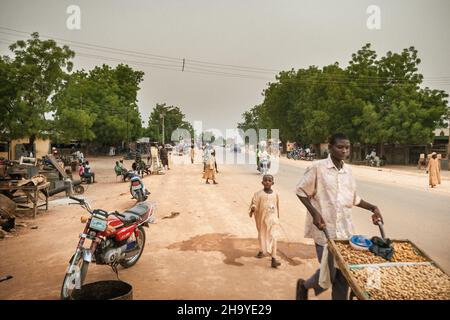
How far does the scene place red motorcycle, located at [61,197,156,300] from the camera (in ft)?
14.9

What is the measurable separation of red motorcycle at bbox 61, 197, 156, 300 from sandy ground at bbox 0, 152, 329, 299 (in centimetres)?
34

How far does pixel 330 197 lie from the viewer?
3.89 metres

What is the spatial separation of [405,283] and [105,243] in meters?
3.81

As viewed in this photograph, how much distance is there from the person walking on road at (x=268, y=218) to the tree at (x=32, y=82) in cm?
1805

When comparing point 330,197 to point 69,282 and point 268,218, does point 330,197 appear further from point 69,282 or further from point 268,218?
point 69,282

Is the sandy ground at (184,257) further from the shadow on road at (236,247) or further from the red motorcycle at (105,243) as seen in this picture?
the red motorcycle at (105,243)

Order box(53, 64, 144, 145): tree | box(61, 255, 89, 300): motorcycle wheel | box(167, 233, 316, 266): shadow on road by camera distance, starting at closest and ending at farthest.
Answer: box(61, 255, 89, 300): motorcycle wheel < box(167, 233, 316, 266): shadow on road < box(53, 64, 144, 145): tree

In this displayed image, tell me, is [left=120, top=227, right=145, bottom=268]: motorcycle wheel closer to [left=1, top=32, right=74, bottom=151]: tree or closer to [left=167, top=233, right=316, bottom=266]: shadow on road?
[left=167, top=233, right=316, bottom=266]: shadow on road

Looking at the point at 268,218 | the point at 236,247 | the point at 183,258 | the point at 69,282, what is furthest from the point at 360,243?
the point at 236,247

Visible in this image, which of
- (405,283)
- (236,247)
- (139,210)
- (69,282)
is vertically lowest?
(236,247)

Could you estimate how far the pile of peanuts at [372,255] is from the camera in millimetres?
3402

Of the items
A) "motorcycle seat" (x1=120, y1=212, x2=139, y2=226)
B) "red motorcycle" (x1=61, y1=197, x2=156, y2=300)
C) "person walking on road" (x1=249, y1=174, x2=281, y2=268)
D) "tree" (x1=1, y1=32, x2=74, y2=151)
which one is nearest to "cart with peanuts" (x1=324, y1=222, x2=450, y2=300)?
"person walking on road" (x1=249, y1=174, x2=281, y2=268)

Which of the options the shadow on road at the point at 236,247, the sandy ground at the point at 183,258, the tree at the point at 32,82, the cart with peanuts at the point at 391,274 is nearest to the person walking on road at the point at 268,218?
the sandy ground at the point at 183,258

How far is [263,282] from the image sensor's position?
512 cm
